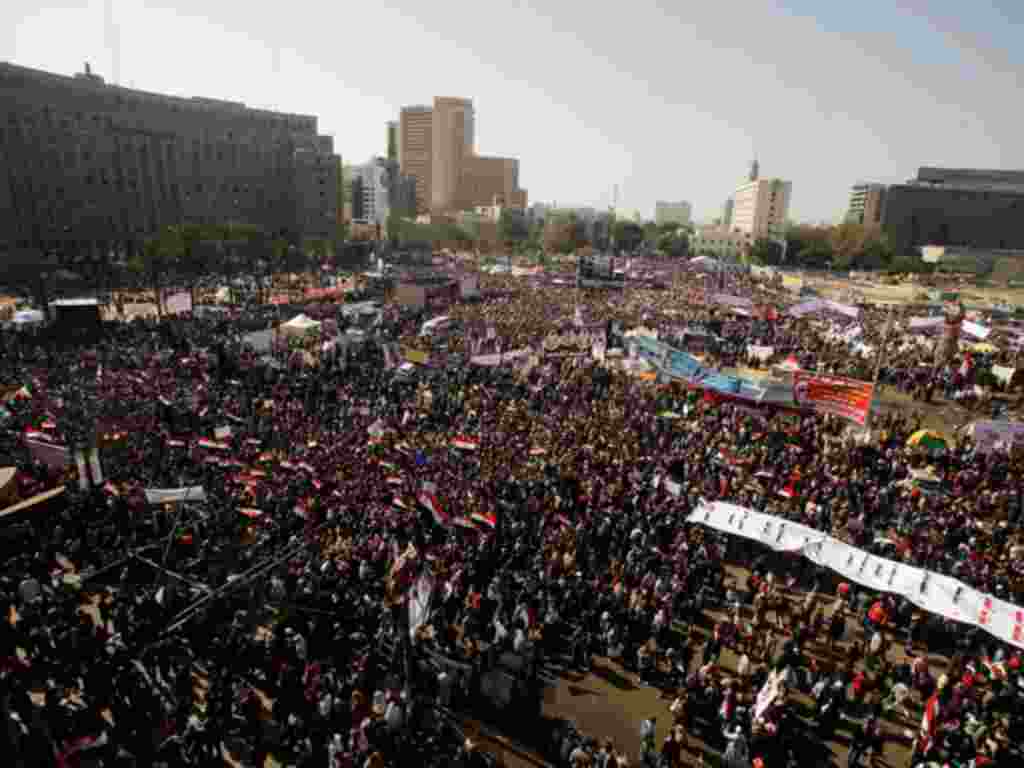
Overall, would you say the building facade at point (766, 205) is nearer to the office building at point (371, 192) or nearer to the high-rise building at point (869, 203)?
the high-rise building at point (869, 203)

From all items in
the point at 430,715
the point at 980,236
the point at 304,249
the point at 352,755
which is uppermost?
the point at 980,236

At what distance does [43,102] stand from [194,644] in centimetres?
8284

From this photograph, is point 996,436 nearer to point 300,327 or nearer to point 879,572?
point 879,572

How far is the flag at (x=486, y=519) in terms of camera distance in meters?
14.1

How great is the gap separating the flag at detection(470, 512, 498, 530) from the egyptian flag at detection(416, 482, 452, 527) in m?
0.61

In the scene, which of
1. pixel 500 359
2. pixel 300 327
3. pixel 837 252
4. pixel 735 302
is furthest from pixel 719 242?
pixel 300 327

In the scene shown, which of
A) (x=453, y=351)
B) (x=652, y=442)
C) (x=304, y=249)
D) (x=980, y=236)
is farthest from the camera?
(x=980, y=236)

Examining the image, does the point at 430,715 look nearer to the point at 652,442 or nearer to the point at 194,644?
the point at 194,644

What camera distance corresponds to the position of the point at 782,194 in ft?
516

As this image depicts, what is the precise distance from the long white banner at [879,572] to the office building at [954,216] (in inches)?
5589

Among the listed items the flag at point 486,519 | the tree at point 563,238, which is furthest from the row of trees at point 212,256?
the tree at point 563,238

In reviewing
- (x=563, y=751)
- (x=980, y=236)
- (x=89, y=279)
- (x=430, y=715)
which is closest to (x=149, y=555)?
(x=430, y=715)

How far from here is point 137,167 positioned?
258ft

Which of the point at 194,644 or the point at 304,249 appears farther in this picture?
the point at 304,249
